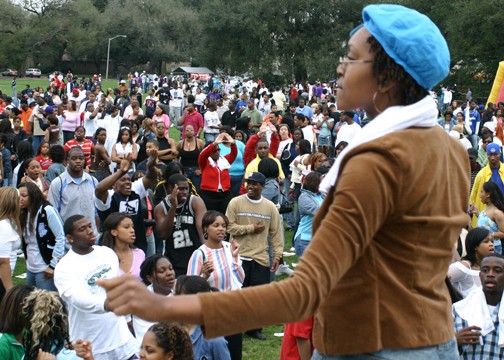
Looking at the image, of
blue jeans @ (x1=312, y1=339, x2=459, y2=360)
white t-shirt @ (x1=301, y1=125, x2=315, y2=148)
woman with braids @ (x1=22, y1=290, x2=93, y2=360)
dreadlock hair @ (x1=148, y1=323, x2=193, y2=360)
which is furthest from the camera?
white t-shirt @ (x1=301, y1=125, x2=315, y2=148)

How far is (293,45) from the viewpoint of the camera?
56156 mm

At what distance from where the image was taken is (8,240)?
24.6 ft

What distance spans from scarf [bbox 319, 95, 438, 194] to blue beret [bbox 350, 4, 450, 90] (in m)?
0.08

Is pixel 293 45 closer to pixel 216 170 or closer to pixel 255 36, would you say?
pixel 255 36

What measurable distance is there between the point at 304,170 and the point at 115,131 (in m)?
5.22

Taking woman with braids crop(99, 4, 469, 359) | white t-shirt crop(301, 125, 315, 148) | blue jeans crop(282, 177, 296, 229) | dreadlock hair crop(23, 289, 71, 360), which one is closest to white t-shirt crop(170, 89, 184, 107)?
white t-shirt crop(301, 125, 315, 148)

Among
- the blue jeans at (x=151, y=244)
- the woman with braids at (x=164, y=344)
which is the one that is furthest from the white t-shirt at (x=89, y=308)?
the blue jeans at (x=151, y=244)

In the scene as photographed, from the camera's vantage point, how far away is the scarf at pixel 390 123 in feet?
6.88

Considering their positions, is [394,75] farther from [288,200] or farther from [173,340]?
[288,200]

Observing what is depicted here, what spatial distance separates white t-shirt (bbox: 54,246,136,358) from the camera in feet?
19.9

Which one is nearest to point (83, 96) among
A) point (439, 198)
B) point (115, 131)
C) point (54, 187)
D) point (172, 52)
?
point (115, 131)

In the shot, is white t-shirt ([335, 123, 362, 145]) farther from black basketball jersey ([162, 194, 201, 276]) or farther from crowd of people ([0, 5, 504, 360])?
black basketball jersey ([162, 194, 201, 276])

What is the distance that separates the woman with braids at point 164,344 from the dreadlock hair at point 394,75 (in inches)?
117

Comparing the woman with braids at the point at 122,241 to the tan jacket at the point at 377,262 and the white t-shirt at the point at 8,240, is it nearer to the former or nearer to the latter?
the white t-shirt at the point at 8,240
